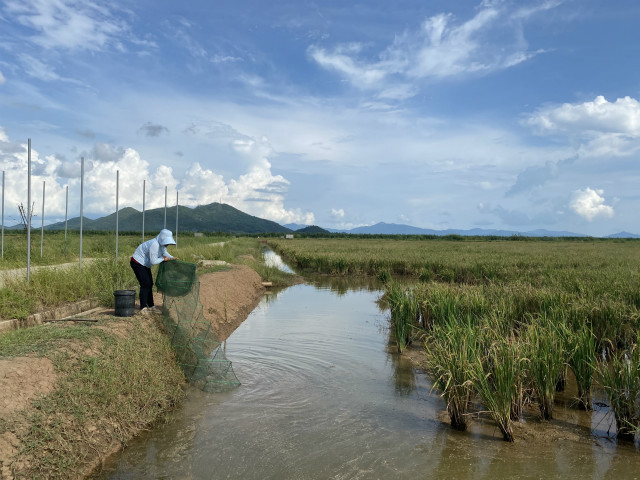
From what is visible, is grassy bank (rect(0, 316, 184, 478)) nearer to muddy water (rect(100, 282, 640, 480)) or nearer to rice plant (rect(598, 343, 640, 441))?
muddy water (rect(100, 282, 640, 480))

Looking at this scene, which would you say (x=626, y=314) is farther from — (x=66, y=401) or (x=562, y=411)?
(x=66, y=401)

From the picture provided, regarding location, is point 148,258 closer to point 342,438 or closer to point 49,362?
point 49,362

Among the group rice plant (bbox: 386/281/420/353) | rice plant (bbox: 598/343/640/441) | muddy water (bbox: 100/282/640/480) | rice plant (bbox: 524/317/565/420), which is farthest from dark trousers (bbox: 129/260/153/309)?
rice plant (bbox: 598/343/640/441)

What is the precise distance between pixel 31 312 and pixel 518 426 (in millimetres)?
7699

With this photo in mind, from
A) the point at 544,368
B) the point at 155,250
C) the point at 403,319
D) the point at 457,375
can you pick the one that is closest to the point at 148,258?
the point at 155,250

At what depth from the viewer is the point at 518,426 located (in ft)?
17.8

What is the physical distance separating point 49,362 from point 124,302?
2.61m

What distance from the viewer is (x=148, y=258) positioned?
8.01 m

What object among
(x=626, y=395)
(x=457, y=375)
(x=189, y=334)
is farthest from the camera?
(x=189, y=334)

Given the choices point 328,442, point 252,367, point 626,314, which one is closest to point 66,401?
point 328,442

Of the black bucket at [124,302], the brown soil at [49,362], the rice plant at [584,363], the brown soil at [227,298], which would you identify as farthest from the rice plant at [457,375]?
the brown soil at [227,298]

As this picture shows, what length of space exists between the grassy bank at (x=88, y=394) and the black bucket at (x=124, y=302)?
23.4 inches

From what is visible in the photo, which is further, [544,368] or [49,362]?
[544,368]

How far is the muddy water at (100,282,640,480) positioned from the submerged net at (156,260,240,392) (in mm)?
272
